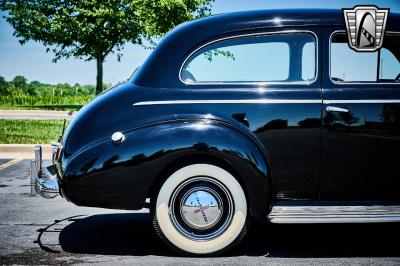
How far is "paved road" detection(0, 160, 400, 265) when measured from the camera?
3.73 m

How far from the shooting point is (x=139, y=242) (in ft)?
13.9

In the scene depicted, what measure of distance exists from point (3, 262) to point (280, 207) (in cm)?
208

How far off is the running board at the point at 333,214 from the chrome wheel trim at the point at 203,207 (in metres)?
0.34

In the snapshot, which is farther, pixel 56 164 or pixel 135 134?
pixel 56 164

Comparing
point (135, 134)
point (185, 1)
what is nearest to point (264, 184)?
point (135, 134)

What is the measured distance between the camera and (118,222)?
196 inches

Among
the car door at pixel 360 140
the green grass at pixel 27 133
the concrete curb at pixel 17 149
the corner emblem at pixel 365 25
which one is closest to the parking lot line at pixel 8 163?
the concrete curb at pixel 17 149

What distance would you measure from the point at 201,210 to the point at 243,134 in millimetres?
639

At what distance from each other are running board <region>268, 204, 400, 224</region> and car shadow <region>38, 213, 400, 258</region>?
39 cm

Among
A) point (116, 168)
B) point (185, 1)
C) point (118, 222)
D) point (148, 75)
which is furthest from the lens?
point (185, 1)

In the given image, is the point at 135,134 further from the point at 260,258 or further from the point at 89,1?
the point at 89,1

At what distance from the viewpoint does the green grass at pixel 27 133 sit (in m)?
10.9

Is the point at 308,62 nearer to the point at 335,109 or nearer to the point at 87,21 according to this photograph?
the point at 335,109

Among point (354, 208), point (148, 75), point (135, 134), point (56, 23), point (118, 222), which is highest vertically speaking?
point (56, 23)
